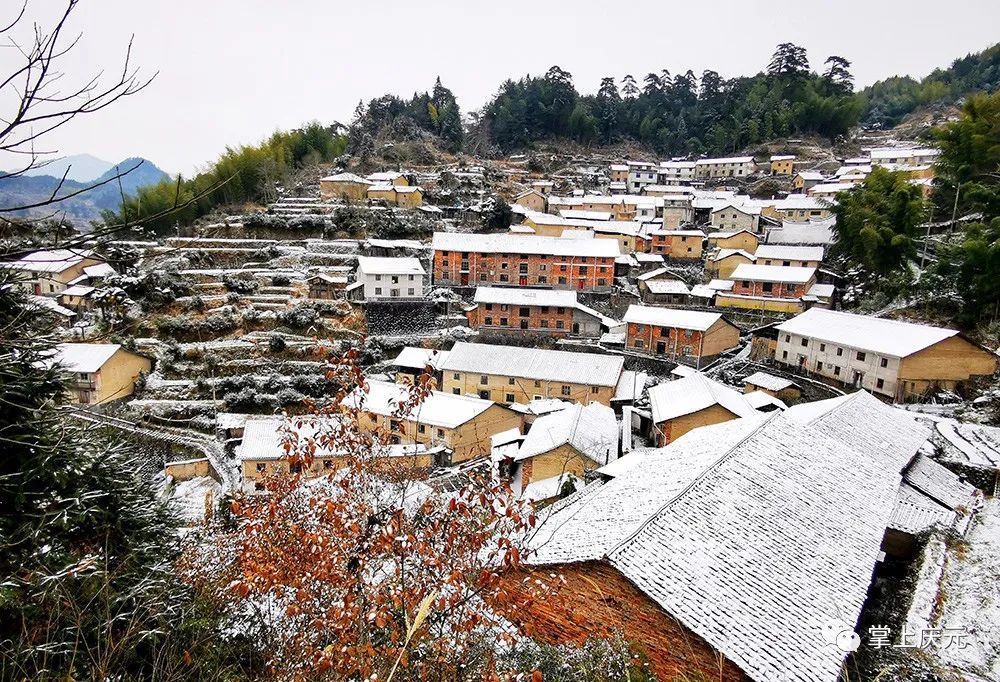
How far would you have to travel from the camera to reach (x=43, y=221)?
2.86 metres

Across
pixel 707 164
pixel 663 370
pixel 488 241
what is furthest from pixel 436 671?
pixel 707 164

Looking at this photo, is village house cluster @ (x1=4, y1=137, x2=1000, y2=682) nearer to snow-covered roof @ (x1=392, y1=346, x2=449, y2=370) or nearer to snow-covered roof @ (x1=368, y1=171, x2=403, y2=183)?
snow-covered roof @ (x1=392, y1=346, x2=449, y2=370)

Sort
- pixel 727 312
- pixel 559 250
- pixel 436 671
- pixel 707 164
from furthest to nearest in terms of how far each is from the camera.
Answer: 1. pixel 707 164
2. pixel 559 250
3. pixel 727 312
4. pixel 436 671

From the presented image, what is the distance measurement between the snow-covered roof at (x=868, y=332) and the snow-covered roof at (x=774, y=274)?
638 centimetres

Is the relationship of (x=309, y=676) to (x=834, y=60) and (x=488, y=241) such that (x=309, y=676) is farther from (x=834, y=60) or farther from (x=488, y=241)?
(x=834, y=60)

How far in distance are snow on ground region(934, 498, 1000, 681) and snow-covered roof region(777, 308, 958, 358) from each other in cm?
1083

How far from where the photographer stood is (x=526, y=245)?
34.9m

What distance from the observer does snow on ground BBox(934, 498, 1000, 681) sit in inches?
237

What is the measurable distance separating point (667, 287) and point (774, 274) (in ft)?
19.9

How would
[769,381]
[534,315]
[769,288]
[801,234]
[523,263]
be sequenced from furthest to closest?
1. [801,234]
2. [523,263]
3. [534,315]
4. [769,288]
5. [769,381]

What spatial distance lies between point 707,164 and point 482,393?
5179cm

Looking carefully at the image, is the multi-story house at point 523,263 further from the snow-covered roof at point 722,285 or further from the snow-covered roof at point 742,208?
the snow-covered roof at point 742,208

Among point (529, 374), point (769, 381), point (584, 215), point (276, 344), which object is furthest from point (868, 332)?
point (584, 215)

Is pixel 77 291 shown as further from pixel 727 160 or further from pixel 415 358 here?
pixel 727 160
